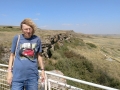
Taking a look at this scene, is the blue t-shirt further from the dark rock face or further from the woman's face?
the dark rock face

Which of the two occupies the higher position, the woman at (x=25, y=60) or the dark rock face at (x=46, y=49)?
the woman at (x=25, y=60)

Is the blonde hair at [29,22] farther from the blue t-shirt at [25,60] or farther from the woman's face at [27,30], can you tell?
the blue t-shirt at [25,60]

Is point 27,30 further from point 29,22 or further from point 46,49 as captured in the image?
point 46,49

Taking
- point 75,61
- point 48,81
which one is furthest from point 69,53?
point 48,81

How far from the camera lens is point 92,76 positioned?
980 inches

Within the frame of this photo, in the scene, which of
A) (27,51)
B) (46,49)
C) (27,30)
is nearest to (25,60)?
(27,51)

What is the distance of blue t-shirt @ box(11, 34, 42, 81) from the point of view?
381 centimetres

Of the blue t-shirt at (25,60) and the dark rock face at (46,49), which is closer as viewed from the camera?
the blue t-shirt at (25,60)

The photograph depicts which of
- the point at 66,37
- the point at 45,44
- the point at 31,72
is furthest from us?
the point at 66,37

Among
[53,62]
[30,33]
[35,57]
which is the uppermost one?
[30,33]

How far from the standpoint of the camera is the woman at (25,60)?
12.5 ft

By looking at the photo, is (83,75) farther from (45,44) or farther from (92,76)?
(45,44)

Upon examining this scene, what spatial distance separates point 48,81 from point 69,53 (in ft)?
91.5

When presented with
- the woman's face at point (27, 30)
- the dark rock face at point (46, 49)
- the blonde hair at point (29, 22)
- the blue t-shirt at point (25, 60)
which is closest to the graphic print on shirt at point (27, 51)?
the blue t-shirt at point (25, 60)
